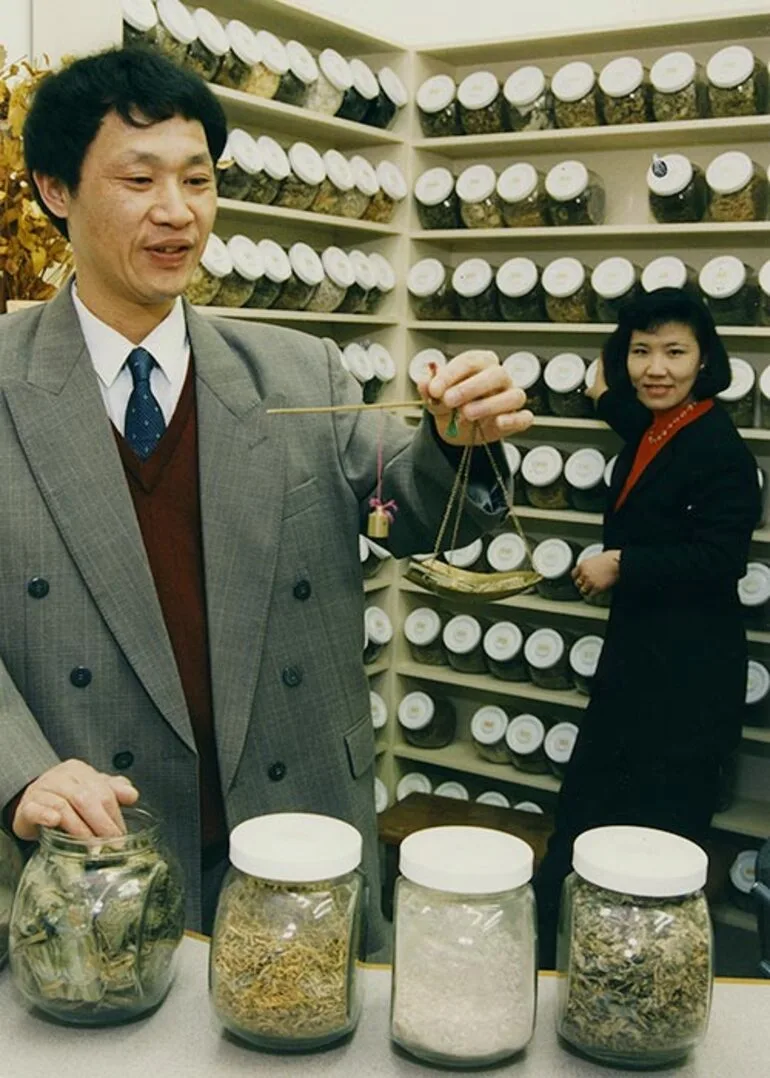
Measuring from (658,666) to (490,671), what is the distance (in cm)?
97

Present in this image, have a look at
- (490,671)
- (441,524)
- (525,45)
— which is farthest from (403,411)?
(441,524)

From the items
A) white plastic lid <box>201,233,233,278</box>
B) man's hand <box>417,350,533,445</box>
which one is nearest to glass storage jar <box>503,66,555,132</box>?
white plastic lid <box>201,233,233,278</box>

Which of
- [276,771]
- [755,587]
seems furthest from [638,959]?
[755,587]

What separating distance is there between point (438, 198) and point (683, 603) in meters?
1.58

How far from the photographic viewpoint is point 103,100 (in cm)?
155

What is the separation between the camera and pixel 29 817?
1099mm

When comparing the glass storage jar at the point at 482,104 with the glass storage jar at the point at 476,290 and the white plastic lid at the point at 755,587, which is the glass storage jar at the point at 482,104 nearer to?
the glass storage jar at the point at 476,290

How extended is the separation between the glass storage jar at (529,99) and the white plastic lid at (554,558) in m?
1.27

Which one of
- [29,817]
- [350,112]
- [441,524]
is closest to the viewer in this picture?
[29,817]

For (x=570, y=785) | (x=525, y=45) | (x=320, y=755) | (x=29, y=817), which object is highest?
(x=525, y=45)

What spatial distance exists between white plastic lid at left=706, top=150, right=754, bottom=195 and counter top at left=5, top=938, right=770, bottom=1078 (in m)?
2.83

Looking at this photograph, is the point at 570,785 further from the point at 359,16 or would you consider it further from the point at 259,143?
the point at 359,16

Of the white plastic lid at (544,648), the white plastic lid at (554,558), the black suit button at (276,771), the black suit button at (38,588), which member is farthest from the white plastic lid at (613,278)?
the black suit button at (38,588)

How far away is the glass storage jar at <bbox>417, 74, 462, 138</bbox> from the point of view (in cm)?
393
